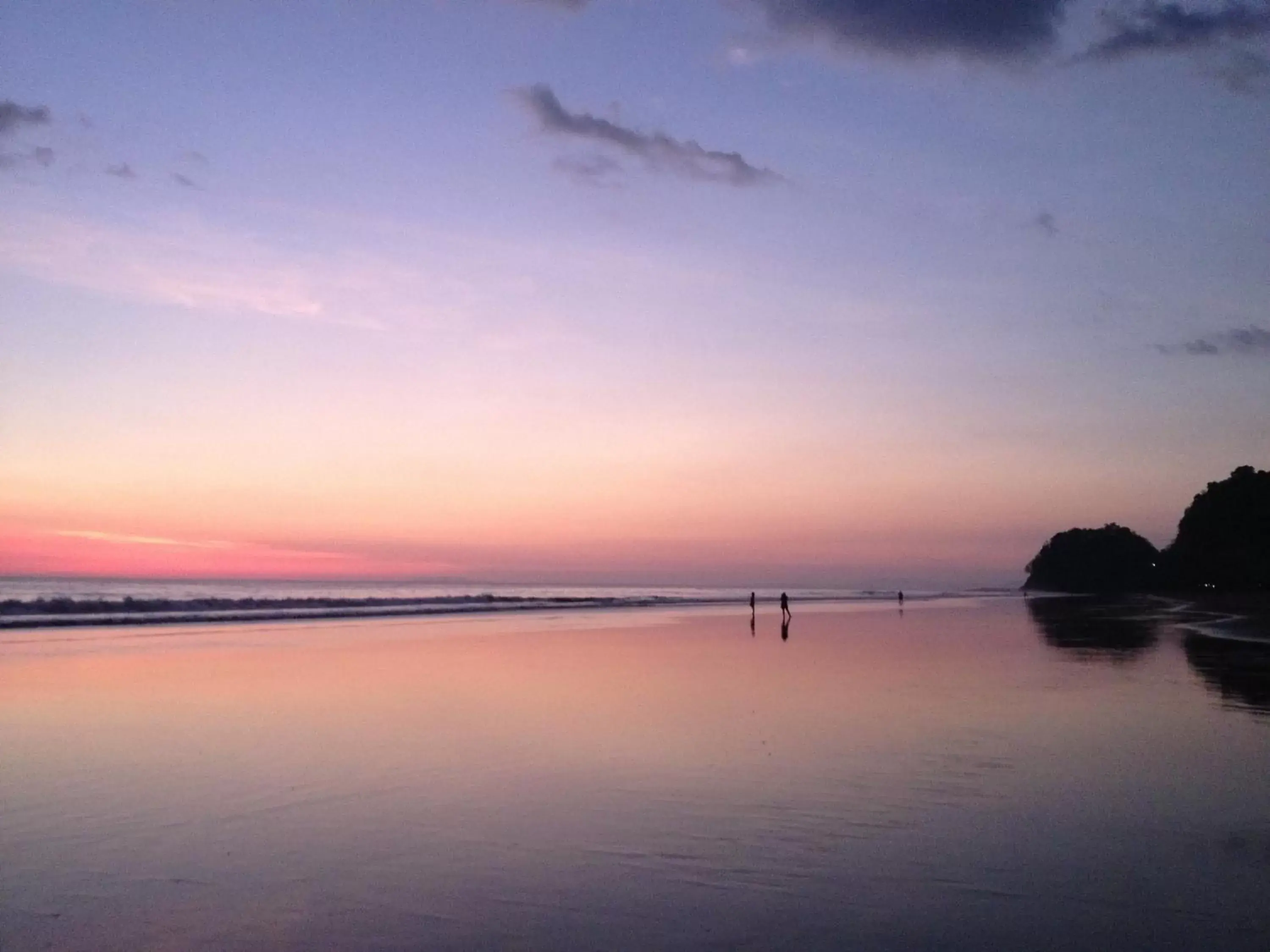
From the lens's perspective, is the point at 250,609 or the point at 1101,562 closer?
the point at 250,609

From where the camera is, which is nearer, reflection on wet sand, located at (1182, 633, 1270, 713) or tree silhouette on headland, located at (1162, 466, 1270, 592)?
reflection on wet sand, located at (1182, 633, 1270, 713)

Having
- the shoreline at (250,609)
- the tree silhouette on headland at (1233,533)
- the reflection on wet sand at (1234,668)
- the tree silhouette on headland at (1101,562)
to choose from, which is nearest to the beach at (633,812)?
the reflection on wet sand at (1234,668)

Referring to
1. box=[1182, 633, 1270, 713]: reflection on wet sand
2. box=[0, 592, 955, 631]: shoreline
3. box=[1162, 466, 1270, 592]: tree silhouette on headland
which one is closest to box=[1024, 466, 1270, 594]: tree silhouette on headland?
box=[1162, 466, 1270, 592]: tree silhouette on headland

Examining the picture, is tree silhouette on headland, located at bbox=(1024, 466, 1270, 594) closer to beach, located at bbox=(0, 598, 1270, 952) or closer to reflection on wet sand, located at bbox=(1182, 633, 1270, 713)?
reflection on wet sand, located at bbox=(1182, 633, 1270, 713)

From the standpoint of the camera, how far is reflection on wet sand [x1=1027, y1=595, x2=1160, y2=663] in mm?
30906

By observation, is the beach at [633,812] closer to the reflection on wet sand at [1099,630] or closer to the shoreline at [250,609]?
the reflection on wet sand at [1099,630]

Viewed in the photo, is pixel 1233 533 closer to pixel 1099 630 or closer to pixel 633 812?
pixel 1099 630

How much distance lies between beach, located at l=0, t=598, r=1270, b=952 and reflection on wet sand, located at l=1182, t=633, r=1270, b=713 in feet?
0.94

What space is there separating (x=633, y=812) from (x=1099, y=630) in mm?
39321

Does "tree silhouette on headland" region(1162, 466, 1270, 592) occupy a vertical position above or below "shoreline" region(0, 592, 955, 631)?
above

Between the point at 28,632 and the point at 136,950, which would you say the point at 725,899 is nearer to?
the point at 136,950

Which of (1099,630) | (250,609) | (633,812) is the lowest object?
(1099,630)

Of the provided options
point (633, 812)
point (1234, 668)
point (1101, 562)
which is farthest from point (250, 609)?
point (1101, 562)

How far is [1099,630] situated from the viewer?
145 ft
